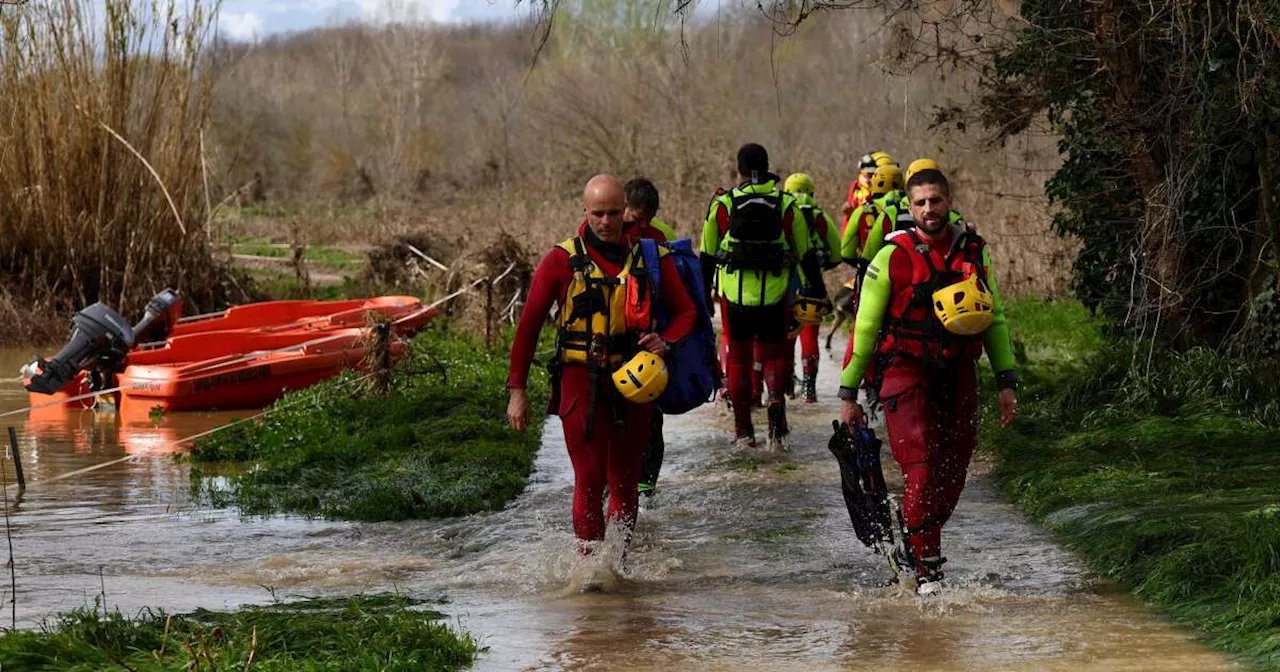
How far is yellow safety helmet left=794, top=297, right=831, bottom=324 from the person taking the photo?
13.2m

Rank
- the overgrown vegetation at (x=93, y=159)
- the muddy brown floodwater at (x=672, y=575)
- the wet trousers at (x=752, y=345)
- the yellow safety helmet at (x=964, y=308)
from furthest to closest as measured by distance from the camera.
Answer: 1. the overgrown vegetation at (x=93, y=159)
2. the wet trousers at (x=752, y=345)
3. the yellow safety helmet at (x=964, y=308)
4. the muddy brown floodwater at (x=672, y=575)

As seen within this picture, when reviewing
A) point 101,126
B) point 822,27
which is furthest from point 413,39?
point 101,126

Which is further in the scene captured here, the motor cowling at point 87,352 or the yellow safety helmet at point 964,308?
the motor cowling at point 87,352

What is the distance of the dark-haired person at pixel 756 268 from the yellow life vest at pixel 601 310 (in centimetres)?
417

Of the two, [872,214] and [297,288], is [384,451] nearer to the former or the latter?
[872,214]

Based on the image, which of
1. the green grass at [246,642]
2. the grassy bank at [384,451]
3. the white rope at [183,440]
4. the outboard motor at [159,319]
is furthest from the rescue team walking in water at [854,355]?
the outboard motor at [159,319]

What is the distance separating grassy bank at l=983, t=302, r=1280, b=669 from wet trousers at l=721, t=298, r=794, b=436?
5.03 ft

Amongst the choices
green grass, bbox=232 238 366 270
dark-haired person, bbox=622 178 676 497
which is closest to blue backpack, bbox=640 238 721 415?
dark-haired person, bbox=622 178 676 497

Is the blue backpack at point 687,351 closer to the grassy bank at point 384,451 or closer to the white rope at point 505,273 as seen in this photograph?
the grassy bank at point 384,451

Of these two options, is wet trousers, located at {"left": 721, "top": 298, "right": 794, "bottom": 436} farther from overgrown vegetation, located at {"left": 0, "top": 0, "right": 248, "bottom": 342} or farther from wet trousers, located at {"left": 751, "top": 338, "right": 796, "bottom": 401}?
overgrown vegetation, located at {"left": 0, "top": 0, "right": 248, "bottom": 342}

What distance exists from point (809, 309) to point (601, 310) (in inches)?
204

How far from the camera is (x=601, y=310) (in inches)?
331

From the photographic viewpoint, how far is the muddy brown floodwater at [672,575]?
7160 millimetres

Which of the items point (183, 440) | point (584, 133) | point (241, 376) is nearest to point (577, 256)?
point (183, 440)
